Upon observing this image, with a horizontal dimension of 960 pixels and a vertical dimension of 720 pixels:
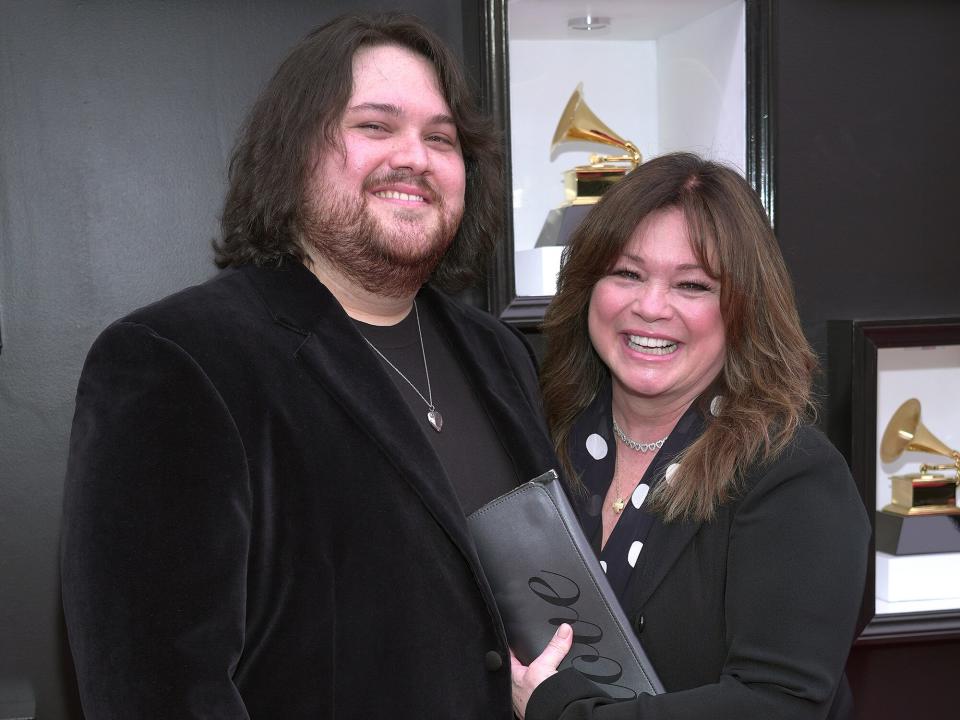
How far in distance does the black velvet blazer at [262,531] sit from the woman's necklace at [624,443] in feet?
1.31

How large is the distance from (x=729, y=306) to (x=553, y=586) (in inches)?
20.9

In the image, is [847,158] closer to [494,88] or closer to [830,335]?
[830,335]

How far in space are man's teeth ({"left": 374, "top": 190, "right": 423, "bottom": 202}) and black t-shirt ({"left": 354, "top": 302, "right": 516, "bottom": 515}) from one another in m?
0.20

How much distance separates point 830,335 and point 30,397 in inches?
63.3

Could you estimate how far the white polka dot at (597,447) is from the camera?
1848 millimetres

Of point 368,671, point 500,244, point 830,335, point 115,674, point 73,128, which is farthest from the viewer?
point 830,335

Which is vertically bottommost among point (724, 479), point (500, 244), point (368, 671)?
point (368, 671)

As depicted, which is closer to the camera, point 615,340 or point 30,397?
point 615,340

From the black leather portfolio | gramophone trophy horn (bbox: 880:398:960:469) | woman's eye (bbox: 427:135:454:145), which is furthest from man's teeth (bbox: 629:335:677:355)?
gramophone trophy horn (bbox: 880:398:960:469)

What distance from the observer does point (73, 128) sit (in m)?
1.91

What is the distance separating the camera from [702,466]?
162cm

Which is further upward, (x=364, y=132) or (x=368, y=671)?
(x=364, y=132)

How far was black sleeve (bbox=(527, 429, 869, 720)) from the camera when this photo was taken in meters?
1.48

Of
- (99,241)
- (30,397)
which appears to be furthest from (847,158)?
(30,397)
